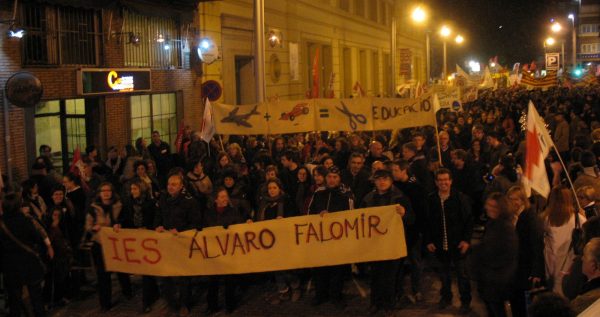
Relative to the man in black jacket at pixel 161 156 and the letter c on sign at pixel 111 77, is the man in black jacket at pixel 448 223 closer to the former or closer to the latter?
the man in black jacket at pixel 161 156

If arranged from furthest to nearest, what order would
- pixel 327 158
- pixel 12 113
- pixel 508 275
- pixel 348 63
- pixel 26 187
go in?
pixel 348 63
pixel 12 113
pixel 327 158
pixel 26 187
pixel 508 275

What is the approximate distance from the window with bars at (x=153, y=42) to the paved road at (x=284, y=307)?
443 inches

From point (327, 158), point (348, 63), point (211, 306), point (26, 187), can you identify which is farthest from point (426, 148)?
point (348, 63)

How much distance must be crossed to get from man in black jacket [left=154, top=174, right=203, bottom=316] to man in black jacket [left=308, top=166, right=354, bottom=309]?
1339mm

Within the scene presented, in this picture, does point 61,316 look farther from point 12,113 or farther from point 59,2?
point 59,2

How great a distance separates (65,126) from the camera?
17297mm

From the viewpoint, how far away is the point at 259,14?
16.1 metres

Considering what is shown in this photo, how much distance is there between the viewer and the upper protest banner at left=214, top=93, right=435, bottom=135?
1298cm

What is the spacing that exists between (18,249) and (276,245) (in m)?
2.63

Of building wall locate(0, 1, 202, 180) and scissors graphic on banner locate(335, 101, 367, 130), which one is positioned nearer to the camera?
scissors graphic on banner locate(335, 101, 367, 130)

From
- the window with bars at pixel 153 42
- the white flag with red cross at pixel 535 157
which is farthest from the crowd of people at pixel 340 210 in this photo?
the window with bars at pixel 153 42

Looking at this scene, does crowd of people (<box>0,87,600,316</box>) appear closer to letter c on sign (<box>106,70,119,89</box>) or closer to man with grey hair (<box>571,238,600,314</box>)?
man with grey hair (<box>571,238,600,314</box>)

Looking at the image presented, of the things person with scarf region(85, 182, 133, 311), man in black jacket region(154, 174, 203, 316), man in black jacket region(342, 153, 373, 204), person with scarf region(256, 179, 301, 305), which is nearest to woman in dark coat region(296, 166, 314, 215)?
person with scarf region(256, 179, 301, 305)

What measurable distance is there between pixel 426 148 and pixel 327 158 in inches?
Answer: 113
